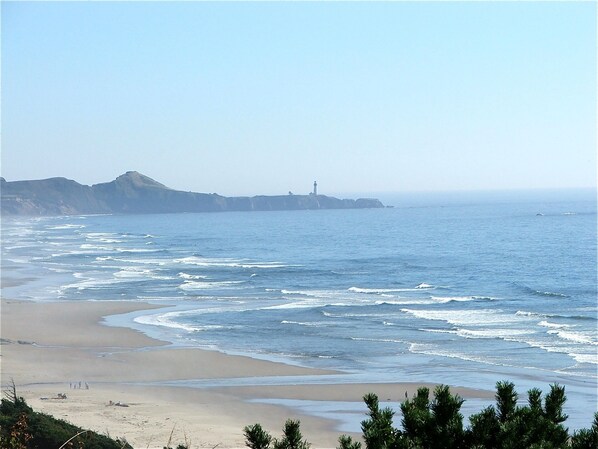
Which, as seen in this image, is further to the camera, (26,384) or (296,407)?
(26,384)

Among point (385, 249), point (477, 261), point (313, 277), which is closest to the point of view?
point (313, 277)

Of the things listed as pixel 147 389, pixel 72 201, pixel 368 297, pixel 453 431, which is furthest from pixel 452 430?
pixel 72 201

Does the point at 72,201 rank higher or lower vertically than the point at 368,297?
higher

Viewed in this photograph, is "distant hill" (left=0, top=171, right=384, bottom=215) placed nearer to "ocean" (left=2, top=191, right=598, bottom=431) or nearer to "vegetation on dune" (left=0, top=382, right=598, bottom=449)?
"ocean" (left=2, top=191, right=598, bottom=431)

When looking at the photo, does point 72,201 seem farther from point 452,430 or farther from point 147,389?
point 452,430

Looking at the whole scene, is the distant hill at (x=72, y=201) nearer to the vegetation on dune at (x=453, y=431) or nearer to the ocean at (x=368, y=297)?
the ocean at (x=368, y=297)

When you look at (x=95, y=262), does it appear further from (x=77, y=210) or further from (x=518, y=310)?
(x=77, y=210)

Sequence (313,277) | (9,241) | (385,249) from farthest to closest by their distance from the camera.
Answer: (9,241)
(385,249)
(313,277)

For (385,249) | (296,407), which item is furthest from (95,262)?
(296,407)
